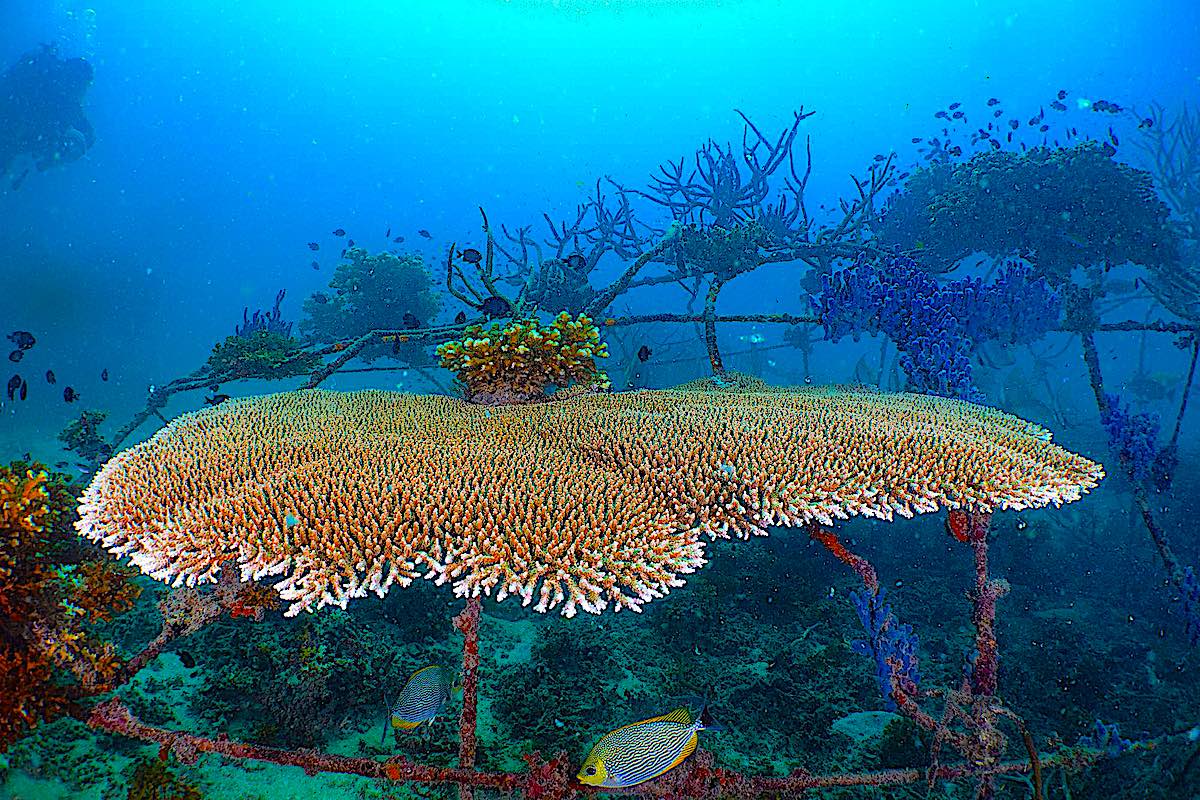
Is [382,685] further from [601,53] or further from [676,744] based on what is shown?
[601,53]

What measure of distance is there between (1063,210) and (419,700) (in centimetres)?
1354

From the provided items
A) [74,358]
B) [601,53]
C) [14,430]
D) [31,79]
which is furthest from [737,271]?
[601,53]

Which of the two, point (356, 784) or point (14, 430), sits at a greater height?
point (14, 430)

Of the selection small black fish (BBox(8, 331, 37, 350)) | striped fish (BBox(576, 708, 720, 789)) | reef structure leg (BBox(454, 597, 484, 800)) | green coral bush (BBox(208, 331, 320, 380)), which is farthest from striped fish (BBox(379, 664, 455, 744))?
small black fish (BBox(8, 331, 37, 350))

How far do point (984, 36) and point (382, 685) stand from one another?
124939 mm

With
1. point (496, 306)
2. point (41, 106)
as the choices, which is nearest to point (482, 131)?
point (41, 106)

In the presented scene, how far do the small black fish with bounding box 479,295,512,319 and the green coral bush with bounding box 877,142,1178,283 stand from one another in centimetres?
1031

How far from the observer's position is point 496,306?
7.52 metres

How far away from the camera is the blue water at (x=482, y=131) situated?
63688 millimetres

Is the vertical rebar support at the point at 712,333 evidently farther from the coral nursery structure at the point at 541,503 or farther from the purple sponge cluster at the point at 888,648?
the purple sponge cluster at the point at 888,648

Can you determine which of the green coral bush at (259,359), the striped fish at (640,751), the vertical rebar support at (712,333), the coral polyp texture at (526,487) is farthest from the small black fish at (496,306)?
the striped fish at (640,751)

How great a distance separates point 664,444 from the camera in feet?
13.3

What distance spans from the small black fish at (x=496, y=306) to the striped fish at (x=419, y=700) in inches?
183

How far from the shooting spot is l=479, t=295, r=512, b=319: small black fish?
737 cm
